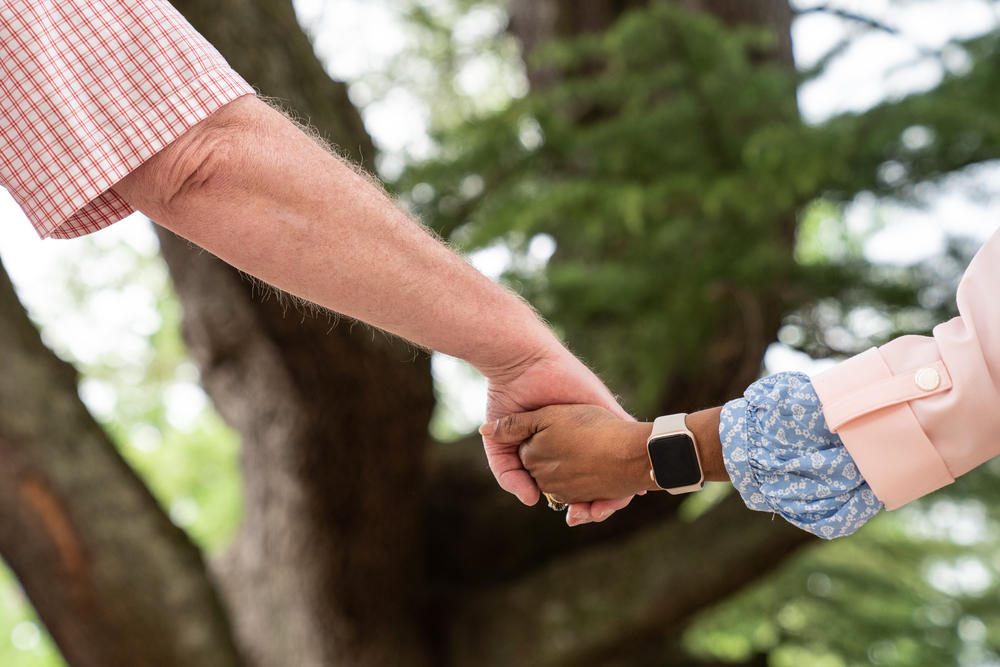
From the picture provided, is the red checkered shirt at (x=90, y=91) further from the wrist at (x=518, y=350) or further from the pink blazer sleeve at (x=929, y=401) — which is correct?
the pink blazer sleeve at (x=929, y=401)

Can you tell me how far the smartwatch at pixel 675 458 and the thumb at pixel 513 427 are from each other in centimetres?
43

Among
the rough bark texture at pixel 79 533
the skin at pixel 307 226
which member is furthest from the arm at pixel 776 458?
the rough bark texture at pixel 79 533

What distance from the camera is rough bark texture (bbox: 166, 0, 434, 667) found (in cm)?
434

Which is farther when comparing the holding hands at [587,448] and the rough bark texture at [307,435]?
the rough bark texture at [307,435]

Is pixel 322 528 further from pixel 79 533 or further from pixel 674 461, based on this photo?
pixel 674 461

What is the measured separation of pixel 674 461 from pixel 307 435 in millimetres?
2912

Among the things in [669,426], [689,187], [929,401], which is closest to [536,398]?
[669,426]

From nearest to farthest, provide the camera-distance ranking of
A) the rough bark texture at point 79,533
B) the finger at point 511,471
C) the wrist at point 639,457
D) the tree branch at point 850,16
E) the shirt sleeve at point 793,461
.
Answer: the shirt sleeve at point 793,461
the wrist at point 639,457
the finger at point 511,471
the rough bark texture at point 79,533
the tree branch at point 850,16

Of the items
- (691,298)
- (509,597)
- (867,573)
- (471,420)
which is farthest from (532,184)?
(471,420)

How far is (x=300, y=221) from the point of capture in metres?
1.76

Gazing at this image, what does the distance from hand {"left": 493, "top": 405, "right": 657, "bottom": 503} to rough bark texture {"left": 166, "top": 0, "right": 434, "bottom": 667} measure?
1.88 metres

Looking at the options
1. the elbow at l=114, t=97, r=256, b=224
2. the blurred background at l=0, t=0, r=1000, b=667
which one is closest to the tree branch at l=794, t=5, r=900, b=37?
the blurred background at l=0, t=0, r=1000, b=667

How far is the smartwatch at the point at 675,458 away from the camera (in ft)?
6.61

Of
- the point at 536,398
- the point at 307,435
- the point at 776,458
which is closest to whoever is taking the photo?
the point at 776,458
